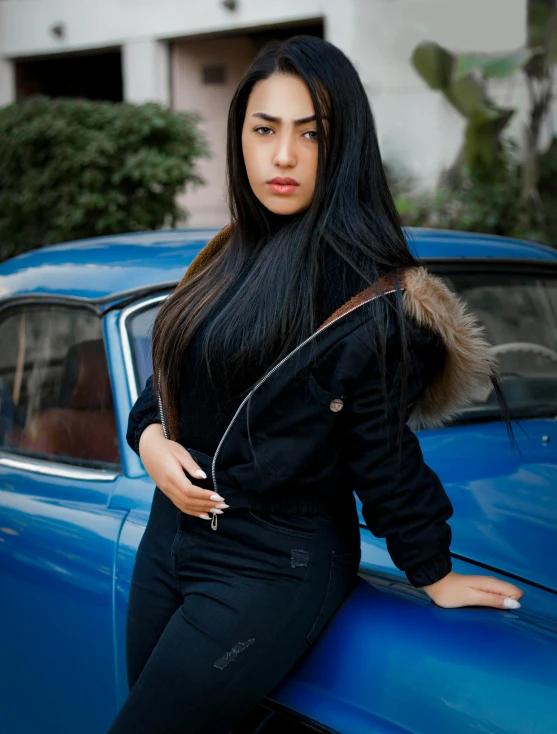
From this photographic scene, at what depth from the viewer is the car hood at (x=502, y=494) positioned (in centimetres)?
219

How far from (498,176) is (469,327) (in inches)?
270

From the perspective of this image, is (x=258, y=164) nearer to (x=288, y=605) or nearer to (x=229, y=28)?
(x=288, y=605)

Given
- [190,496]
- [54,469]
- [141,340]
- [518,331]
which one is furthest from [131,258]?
[190,496]

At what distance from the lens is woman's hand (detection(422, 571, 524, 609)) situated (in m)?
1.75

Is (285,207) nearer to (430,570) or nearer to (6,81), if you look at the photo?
(430,570)

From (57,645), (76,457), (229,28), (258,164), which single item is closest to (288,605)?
(258,164)

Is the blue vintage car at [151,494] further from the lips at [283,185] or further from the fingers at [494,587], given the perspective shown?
the lips at [283,185]

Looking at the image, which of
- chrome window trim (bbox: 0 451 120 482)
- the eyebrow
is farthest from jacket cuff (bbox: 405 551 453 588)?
chrome window trim (bbox: 0 451 120 482)

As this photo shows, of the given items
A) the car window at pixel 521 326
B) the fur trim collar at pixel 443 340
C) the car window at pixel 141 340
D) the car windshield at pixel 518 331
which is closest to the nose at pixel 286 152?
the fur trim collar at pixel 443 340

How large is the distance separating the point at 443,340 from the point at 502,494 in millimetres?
901

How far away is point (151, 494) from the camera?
2.50 meters

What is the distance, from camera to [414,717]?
65.6 inches

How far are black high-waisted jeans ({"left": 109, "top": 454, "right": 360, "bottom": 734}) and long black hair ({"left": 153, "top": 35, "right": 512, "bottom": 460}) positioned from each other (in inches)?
10.3

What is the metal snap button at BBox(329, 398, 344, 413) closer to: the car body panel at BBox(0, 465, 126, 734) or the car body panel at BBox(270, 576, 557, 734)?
the car body panel at BBox(270, 576, 557, 734)
